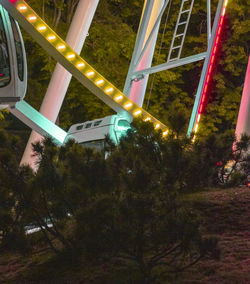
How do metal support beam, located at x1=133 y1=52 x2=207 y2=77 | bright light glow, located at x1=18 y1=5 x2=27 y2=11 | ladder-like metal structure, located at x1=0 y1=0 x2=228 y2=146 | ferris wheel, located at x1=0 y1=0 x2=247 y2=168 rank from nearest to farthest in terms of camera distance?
bright light glow, located at x1=18 y1=5 x2=27 y2=11 → ladder-like metal structure, located at x1=0 y1=0 x2=228 y2=146 → ferris wheel, located at x1=0 y1=0 x2=247 y2=168 → metal support beam, located at x1=133 y1=52 x2=207 y2=77

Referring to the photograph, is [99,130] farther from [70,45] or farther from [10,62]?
[10,62]

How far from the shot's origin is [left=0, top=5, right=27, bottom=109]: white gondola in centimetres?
1330

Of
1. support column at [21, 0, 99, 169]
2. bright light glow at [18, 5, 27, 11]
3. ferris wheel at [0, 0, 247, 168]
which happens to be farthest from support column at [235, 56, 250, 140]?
support column at [21, 0, 99, 169]

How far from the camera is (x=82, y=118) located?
3297 centimetres

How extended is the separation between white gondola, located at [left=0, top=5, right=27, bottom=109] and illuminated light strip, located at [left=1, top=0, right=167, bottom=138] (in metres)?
1.16

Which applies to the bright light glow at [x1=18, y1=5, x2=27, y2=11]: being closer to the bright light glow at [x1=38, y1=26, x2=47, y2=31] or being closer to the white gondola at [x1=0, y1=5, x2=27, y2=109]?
the bright light glow at [x1=38, y1=26, x2=47, y2=31]

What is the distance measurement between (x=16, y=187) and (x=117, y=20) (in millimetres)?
22825

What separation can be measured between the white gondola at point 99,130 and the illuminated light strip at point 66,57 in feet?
8.70

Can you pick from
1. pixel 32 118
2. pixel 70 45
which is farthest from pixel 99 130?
pixel 32 118

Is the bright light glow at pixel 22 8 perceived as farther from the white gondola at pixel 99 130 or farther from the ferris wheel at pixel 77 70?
the white gondola at pixel 99 130

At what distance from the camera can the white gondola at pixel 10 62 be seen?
523 inches

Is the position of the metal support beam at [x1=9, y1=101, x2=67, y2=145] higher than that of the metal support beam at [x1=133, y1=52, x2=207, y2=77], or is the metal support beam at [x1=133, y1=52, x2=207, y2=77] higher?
the metal support beam at [x1=133, y1=52, x2=207, y2=77]

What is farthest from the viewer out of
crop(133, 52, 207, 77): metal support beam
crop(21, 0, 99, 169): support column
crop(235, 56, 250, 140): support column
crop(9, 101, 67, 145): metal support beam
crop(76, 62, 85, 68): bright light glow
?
crop(21, 0, 99, 169): support column

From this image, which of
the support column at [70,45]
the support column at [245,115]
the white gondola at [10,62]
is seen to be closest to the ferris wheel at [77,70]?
the white gondola at [10,62]
